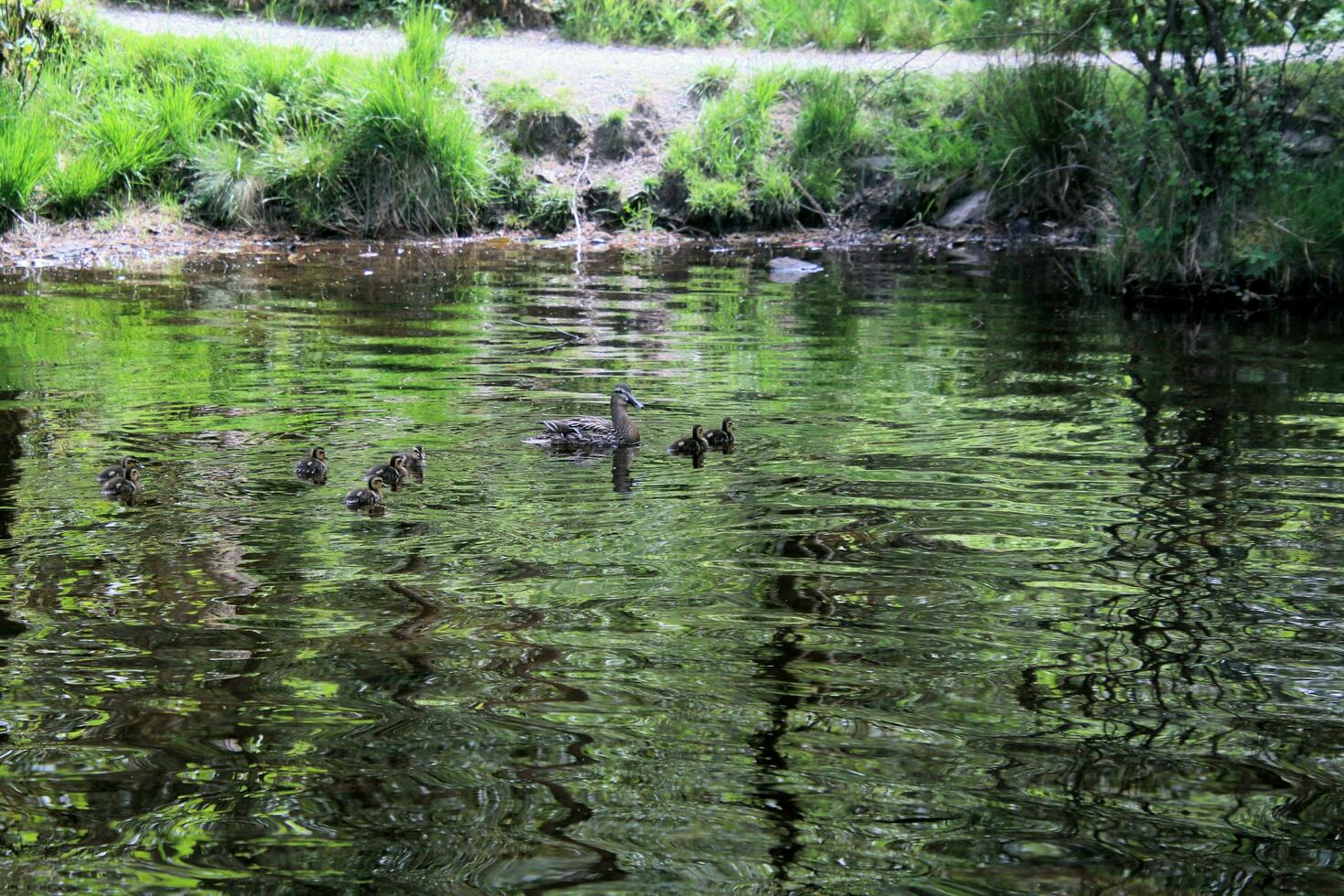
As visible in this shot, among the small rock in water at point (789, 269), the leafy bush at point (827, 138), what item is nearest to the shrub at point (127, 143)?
the small rock in water at point (789, 269)

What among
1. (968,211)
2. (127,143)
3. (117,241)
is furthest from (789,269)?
(127,143)

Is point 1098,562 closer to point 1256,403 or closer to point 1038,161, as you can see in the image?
point 1256,403

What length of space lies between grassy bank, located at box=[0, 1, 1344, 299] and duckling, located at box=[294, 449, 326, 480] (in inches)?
433

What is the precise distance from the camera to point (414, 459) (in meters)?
7.69

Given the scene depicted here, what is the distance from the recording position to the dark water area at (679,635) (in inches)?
155

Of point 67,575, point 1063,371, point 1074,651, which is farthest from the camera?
point 1063,371

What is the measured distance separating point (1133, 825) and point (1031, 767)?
15.7 inches

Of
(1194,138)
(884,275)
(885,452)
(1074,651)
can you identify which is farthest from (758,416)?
(884,275)

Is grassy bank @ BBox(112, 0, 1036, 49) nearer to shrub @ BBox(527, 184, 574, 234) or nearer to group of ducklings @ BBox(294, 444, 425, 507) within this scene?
shrub @ BBox(527, 184, 574, 234)

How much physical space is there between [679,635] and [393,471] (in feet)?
8.27

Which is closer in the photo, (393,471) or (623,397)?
(393,471)

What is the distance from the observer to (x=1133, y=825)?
4.01m

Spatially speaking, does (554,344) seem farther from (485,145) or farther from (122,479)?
(485,145)

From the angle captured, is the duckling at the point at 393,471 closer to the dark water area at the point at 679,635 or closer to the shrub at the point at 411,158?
the dark water area at the point at 679,635
